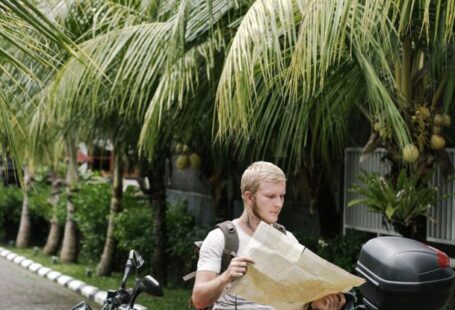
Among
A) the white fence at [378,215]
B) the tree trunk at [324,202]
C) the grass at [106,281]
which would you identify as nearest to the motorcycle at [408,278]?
the white fence at [378,215]

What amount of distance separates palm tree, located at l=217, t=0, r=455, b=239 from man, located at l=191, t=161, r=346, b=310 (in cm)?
133

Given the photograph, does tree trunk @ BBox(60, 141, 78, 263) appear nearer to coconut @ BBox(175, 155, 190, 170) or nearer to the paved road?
the paved road

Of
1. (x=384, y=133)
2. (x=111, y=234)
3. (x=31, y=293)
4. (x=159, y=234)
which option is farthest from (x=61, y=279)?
(x=384, y=133)

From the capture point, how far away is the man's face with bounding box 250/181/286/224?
3.81 meters

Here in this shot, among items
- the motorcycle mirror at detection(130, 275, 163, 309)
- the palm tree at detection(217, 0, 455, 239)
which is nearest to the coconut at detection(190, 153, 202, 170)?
the palm tree at detection(217, 0, 455, 239)

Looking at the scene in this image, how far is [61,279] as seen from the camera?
43.5 ft

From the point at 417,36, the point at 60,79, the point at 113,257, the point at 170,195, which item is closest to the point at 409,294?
the point at 417,36

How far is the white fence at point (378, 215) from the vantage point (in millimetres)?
8531

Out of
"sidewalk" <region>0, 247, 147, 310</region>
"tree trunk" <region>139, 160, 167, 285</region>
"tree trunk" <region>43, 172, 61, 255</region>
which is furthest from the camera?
"tree trunk" <region>43, 172, 61, 255</region>

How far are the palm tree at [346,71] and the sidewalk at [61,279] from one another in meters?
3.87

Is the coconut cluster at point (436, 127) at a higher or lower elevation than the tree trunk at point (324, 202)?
higher

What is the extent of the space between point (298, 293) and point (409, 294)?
46 cm

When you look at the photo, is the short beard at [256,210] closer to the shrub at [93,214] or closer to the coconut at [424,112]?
the coconut at [424,112]

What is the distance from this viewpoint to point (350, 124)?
10.3 m
